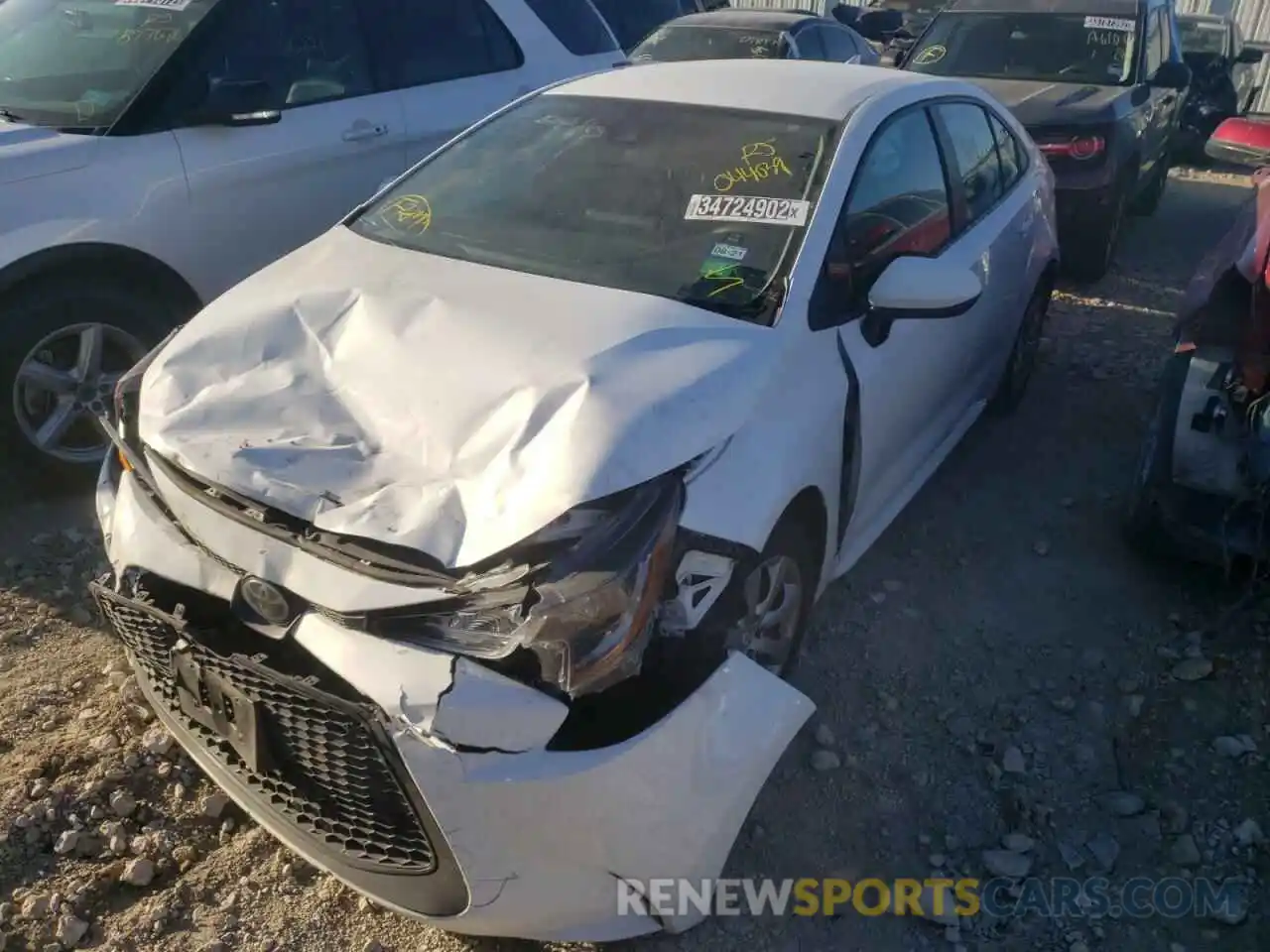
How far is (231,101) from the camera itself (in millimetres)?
3973

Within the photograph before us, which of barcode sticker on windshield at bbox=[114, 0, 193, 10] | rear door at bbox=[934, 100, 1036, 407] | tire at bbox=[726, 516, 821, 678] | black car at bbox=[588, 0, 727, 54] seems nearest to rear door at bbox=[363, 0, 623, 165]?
barcode sticker on windshield at bbox=[114, 0, 193, 10]

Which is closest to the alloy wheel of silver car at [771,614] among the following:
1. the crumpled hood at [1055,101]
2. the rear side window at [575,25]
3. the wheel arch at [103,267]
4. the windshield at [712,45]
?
the wheel arch at [103,267]

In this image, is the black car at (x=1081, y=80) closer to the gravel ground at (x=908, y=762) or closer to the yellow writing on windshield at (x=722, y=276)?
the gravel ground at (x=908, y=762)

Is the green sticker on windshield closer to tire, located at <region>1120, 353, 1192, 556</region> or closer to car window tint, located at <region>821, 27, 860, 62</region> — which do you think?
car window tint, located at <region>821, 27, 860, 62</region>

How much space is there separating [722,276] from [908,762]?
4.72 ft

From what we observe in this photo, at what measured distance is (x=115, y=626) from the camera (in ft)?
7.97

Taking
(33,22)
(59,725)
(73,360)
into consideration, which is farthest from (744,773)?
(33,22)

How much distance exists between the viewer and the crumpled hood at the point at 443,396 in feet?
7.01

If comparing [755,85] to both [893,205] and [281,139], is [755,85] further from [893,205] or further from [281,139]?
[281,139]

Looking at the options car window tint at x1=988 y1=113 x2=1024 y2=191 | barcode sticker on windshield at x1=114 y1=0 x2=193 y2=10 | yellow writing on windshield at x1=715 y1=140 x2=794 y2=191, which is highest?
barcode sticker on windshield at x1=114 y1=0 x2=193 y2=10

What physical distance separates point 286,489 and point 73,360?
224 cm

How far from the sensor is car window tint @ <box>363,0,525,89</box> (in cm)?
473

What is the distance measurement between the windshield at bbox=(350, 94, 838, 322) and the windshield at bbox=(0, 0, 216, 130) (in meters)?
1.30

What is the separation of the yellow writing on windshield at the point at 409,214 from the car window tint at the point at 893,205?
1264 millimetres
